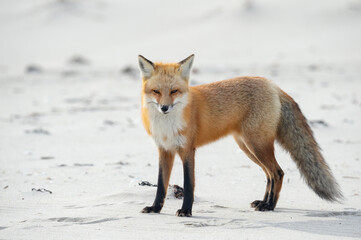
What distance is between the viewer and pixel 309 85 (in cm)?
1146

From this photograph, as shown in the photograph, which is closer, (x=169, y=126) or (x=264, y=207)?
(x=169, y=126)

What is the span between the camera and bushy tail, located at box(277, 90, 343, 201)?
4555 mm

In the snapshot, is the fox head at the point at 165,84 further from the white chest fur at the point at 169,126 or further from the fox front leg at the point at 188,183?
the fox front leg at the point at 188,183

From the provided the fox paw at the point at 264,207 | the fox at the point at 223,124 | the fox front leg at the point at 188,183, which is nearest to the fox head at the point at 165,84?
the fox at the point at 223,124

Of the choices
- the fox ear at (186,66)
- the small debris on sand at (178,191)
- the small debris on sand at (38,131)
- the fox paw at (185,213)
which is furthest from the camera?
the small debris on sand at (38,131)

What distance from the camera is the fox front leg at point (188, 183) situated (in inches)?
174

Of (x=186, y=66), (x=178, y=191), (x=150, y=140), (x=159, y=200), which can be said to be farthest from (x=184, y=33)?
(x=159, y=200)

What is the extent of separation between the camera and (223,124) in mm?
4867

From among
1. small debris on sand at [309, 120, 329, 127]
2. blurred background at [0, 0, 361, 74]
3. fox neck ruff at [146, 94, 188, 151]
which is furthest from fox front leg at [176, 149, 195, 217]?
blurred background at [0, 0, 361, 74]

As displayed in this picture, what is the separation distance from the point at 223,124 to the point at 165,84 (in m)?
0.75

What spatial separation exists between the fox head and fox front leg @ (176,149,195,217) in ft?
1.46

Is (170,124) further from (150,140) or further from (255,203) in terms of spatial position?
(150,140)

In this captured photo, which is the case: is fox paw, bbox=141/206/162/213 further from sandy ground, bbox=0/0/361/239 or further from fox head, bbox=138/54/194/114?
fox head, bbox=138/54/194/114

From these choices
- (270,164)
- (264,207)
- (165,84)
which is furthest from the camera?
(270,164)
